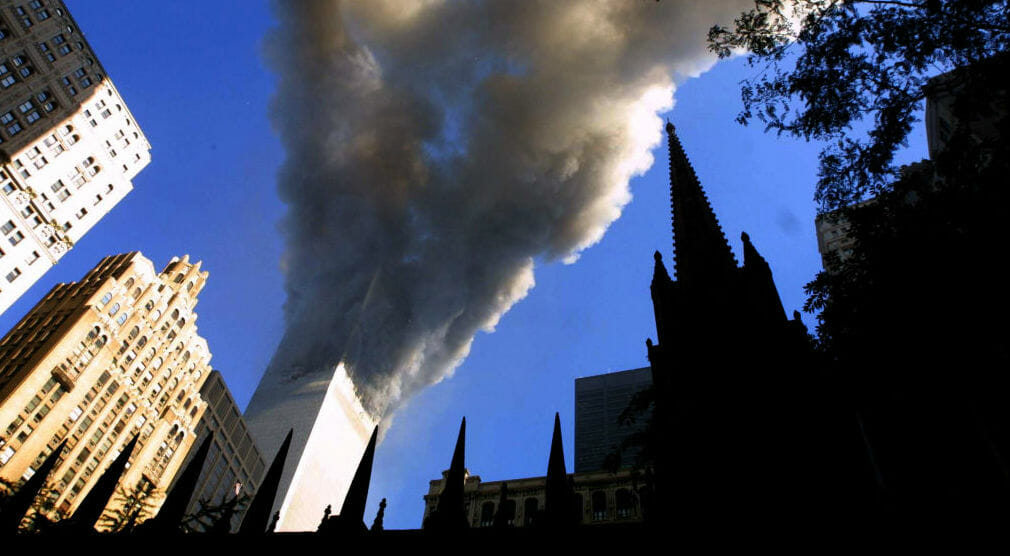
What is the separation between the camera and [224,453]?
74.9 meters

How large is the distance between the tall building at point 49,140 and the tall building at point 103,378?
5615 millimetres

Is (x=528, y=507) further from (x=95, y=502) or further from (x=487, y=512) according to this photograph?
(x=95, y=502)

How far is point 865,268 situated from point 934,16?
6520mm

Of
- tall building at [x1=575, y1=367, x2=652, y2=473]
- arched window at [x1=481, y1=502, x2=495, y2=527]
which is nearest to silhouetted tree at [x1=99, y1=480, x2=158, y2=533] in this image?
arched window at [x1=481, y1=502, x2=495, y2=527]

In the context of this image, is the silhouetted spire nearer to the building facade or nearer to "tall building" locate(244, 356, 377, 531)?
the building facade

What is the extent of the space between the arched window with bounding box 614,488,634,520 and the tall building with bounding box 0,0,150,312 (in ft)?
180

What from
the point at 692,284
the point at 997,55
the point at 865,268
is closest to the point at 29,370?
the point at 692,284

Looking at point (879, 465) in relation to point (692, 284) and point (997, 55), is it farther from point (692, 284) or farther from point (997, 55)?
point (692, 284)

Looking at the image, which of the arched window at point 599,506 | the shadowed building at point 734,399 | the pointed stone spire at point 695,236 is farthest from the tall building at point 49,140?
the shadowed building at point 734,399

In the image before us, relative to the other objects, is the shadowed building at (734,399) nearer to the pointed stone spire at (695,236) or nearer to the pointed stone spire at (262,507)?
the pointed stone spire at (695,236)

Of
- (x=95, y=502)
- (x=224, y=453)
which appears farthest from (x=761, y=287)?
(x=224, y=453)

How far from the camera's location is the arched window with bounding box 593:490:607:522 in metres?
43.8

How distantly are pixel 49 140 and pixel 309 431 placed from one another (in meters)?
57.7

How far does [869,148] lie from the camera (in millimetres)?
16125
